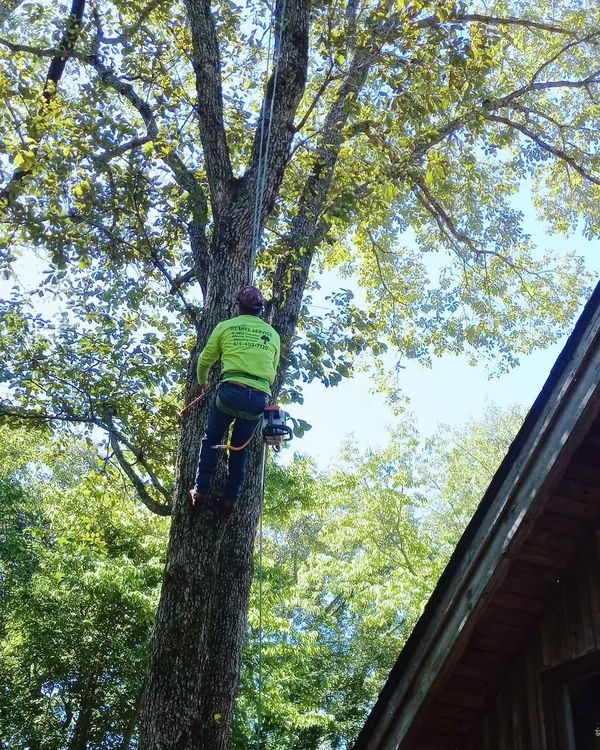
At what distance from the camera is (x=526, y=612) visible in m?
3.70

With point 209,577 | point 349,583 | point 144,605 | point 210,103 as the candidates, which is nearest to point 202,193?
point 210,103

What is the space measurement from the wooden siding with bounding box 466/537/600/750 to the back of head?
264cm

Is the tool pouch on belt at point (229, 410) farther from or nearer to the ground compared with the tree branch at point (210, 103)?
nearer to the ground

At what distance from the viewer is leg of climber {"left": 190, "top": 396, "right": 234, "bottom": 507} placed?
4.54m

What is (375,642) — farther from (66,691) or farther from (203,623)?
(203,623)

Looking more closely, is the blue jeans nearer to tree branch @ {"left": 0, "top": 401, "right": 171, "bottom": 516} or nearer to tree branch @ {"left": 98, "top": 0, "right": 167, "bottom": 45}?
tree branch @ {"left": 0, "top": 401, "right": 171, "bottom": 516}

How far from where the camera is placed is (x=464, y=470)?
21.7 meters

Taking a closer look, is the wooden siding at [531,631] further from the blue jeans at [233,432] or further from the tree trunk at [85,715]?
the tree trunk at [85,715]

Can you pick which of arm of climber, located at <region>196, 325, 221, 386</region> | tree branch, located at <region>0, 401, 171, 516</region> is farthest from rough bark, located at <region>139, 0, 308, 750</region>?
tree branch, located at <region>0, 401, 171, 516</region>

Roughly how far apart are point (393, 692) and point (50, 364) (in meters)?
6.55

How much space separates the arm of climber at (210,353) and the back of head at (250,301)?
0.25 metres

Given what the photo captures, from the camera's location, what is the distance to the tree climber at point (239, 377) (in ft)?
15.6

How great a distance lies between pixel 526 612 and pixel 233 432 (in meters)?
2.14

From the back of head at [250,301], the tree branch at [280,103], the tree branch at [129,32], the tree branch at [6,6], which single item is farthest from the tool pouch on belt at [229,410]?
the tree branch at [6,6]
